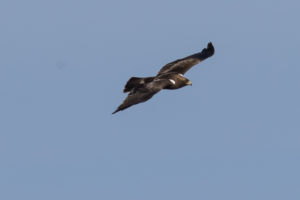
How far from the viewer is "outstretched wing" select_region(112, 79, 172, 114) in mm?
24656

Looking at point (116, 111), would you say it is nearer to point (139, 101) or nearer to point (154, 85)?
point (139, 101)

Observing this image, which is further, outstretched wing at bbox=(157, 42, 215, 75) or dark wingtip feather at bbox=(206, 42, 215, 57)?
dark wingtip feather at bbox=(206, 42, 215, 57)

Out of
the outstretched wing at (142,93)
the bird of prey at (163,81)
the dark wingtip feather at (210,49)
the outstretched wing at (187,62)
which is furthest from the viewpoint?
the dark wingtip feather at (210,49)

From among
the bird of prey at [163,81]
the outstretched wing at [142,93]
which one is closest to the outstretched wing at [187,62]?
the bird of prey at [163,81]

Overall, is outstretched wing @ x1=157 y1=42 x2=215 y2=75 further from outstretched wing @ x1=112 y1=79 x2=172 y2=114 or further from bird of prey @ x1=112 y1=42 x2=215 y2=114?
outstretched wing @ x1=112 y1=79 x2=172 y2=114

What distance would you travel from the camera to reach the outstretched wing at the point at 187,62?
31.1m

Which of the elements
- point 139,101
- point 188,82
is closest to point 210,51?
point 188,82

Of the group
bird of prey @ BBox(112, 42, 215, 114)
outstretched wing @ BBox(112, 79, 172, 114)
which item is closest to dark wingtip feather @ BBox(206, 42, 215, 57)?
bird of prey @ BBox(112, 42, 215, 114)

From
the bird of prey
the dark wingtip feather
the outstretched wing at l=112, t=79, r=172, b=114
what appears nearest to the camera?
the outstretched wing at l=112, t=79, r=172, b=114

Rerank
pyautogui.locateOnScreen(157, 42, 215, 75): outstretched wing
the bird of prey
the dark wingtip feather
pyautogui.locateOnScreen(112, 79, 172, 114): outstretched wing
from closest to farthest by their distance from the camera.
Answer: pyautogui.locateOnScreen(112, 79, 172, 114): outstretched wing
the bird of prey
pyautogui.locateOnScreen(157, 42, 215, 75): outstretched wing
the dark wingtip feather

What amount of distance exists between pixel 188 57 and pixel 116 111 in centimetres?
909

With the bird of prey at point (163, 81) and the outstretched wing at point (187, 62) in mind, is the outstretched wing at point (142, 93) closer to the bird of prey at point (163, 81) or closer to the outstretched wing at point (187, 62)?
the bird of prey at point (163, 81)

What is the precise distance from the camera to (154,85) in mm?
26875

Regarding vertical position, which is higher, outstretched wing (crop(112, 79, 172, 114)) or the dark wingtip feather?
the dark wingtip feather
